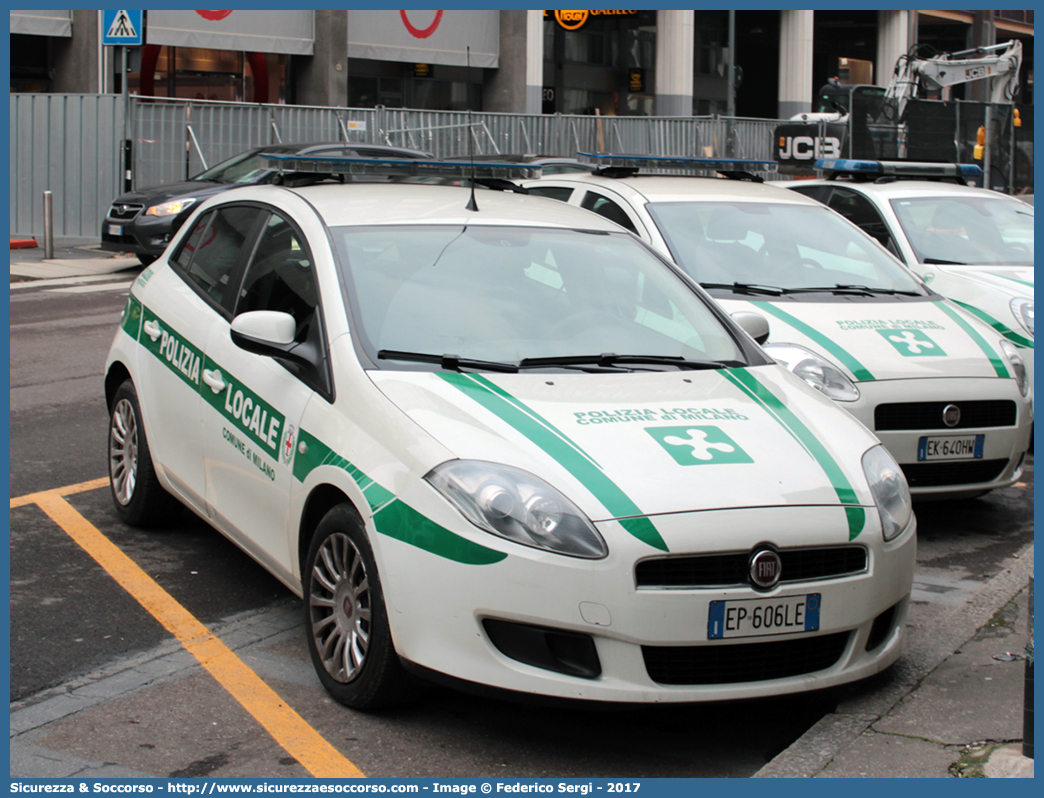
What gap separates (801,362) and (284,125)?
16.5m

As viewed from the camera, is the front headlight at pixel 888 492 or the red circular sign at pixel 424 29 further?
the red circular sign at pixel 424 29

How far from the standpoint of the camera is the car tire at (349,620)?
152 inches

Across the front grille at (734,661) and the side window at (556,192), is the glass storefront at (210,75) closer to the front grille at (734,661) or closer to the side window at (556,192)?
the side window at (556,192)

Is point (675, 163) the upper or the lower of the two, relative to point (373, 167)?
upper

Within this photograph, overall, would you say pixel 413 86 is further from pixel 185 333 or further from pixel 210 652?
pixel 210 652

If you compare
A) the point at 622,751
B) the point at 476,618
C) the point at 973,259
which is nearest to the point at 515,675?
the point at 476,618

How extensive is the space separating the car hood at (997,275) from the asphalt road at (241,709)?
7.86ft

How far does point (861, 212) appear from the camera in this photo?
9.42 m

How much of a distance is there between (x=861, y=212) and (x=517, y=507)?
652 cm

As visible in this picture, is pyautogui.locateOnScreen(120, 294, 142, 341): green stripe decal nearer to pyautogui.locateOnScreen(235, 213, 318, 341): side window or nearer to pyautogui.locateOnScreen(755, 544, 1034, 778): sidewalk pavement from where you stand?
pyautogui.locateOnScreen(235, 213, 318, 341): side window

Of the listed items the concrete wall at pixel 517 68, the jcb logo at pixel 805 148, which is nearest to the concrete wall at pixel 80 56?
the concrete wall at pixel 517 68

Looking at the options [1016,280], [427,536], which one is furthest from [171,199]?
[427,536]

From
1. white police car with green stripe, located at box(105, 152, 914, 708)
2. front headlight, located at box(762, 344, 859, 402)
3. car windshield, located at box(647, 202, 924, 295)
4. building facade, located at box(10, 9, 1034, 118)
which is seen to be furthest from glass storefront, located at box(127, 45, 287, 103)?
white police car with green stripe, located at box(105, 152, 914, 708)

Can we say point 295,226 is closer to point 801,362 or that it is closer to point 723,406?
point 723,406
